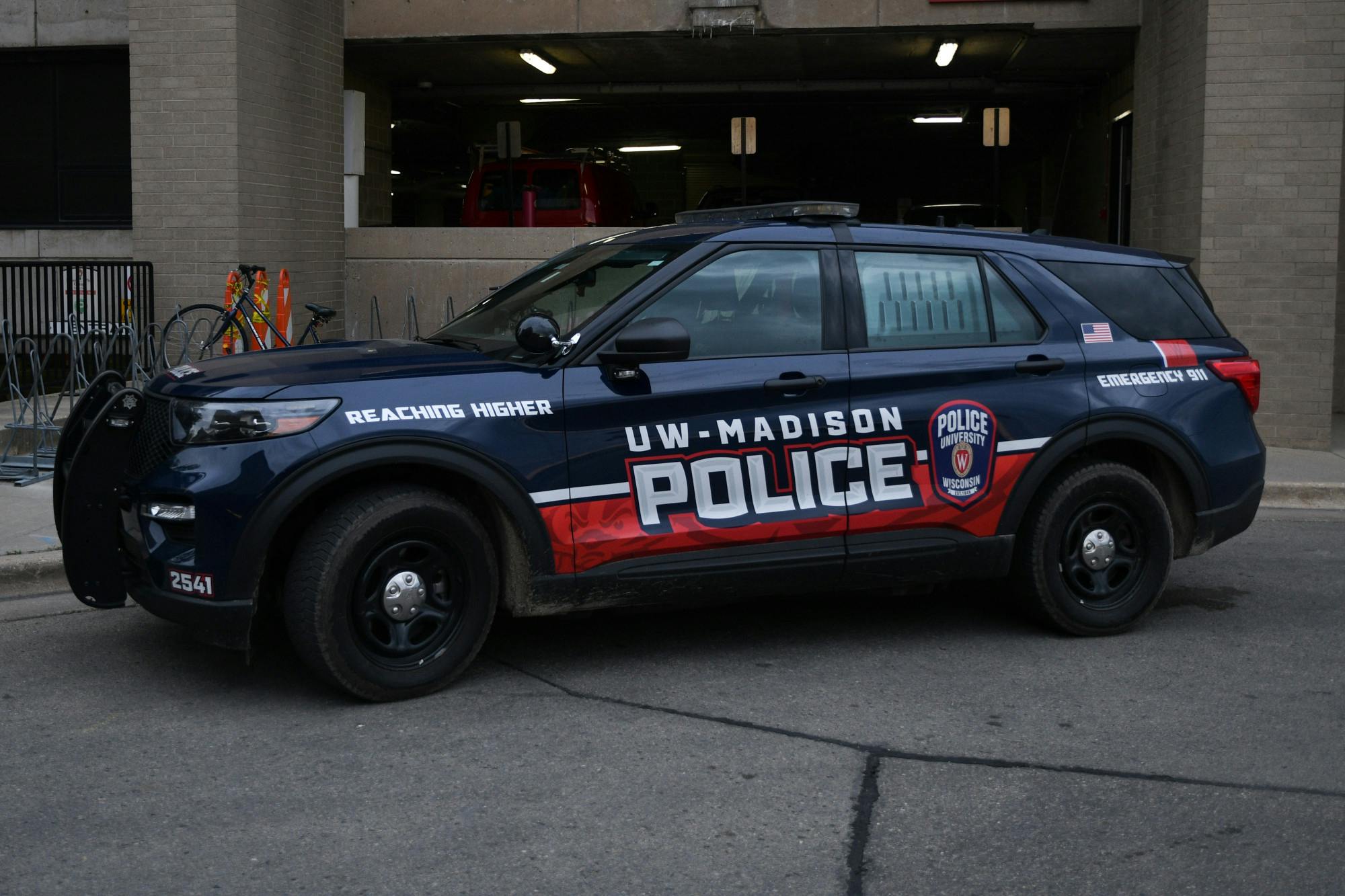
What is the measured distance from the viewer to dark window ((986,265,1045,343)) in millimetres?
6047

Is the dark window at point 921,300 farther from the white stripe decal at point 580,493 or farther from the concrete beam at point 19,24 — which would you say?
the concrete beam at point 19,24

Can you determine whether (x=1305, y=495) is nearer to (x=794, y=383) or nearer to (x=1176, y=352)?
(x=1176, y=352)

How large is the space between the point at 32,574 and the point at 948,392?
454 centimetres

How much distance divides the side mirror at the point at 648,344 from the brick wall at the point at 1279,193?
26.7 feet

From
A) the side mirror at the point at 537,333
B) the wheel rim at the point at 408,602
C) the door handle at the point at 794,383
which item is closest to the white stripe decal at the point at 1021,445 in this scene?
the door handle at the point at 794,383

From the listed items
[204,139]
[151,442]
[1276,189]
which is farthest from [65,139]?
[1276,189]

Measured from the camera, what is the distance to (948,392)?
580 centimetres

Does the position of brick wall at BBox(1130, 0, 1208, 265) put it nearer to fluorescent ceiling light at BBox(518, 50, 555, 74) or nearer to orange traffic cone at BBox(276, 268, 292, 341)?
fluorescent ceiling light at BBox(518, 50, 555, 74)

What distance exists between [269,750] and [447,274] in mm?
11106

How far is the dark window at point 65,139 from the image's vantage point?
1620 centimetres

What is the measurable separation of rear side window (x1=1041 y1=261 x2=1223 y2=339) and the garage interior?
30.8ft

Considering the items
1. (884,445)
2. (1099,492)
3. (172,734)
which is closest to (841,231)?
(884,445)

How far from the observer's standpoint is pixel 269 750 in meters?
4.71

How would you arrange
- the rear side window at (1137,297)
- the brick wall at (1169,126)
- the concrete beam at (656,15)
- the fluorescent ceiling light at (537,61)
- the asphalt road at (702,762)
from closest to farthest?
1. the asphalt road at (702,762)
2. the rear side window at (1137,297)
3. the brick wall at (1169,126)
4. the concrete beam at (656,15)
5. the fluorescent ceiling light at (537,61)
